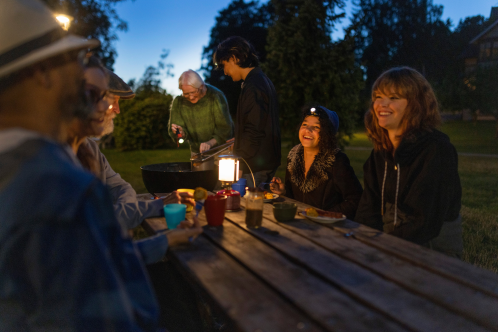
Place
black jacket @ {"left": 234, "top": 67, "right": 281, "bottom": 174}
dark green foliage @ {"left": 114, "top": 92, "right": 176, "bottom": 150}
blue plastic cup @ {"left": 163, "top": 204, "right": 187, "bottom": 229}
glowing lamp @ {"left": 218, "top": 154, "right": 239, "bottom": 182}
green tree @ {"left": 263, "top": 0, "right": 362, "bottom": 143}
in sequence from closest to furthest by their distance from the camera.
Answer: blue plastic cup @ {"left": 163, "top": 204, "right": 187, "bottom": 229}, glowing lamp @ {"left": 218, "top": 154, "right": 239, "bottom": 182}, black jacket @ {"left": 234, "top": 67, "right": 281, "bottom": 174}, green tree @ {"left": 263, "top": 0, "right": 362, "bottom": 143}, dark green foliage @ {"left": 114, "top": 92, "right": 176, "bottom": 150}

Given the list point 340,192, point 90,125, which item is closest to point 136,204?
point 90,125

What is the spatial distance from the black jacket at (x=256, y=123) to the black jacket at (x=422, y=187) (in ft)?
4.92

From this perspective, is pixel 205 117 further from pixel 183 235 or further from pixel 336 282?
pixel 336 282

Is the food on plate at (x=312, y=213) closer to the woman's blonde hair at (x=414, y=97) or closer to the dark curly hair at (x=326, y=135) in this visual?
the woman's blonde hair at (x=414, y=97)

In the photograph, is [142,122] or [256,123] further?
[142,122]

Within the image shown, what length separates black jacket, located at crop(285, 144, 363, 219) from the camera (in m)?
3.21

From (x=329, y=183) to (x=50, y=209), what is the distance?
2.79 meters

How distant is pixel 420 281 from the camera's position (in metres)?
1.39

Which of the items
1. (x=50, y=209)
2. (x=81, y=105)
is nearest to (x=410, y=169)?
(x=81, y=105)

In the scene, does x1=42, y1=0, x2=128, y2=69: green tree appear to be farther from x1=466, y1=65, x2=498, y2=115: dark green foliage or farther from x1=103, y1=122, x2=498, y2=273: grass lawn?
x1=466, y1=65, x2=498, y2=115: dark green foliage

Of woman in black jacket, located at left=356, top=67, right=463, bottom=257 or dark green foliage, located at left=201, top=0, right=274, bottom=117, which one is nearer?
woman in black jacket, located at left=356, top=67, right=463, bottom=257

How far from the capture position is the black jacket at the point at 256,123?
145 inches

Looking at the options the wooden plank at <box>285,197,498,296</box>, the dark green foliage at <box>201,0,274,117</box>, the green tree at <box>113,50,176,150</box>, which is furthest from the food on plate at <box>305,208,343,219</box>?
the dark green foliage at <box>201,0,274,117</box>

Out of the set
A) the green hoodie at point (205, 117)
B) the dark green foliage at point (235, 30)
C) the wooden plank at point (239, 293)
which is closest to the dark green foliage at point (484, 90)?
the dark green foliage at point (235, 30)
